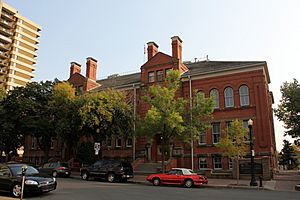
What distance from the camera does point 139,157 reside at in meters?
32.3

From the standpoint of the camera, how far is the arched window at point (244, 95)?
28911 millimetres

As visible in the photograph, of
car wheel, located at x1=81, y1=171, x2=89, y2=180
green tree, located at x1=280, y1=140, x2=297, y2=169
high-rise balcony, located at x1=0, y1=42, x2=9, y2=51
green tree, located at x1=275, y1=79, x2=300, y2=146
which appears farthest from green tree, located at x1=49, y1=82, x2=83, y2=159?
high-rise balcony, located at x1=0, y1=42, x2=9, y2=51

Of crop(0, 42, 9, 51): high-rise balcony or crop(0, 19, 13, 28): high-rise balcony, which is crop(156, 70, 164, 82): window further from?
crop(0, 19, 13, 28): high-rise balcony

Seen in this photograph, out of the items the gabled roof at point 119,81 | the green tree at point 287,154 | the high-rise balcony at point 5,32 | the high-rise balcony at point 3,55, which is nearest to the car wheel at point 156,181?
the gabled roof at point 119,81

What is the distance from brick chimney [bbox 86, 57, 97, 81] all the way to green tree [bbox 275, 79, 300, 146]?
25.5m

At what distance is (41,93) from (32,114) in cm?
280

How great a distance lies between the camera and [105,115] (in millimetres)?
26109

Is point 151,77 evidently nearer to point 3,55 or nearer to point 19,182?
point 19,182

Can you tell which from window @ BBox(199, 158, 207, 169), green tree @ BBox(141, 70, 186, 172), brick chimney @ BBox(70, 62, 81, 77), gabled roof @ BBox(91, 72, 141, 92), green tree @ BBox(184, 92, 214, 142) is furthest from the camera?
brick chimney @ BBox(70, 62, 81, 77)

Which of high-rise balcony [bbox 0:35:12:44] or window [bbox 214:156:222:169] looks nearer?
window [bbox 214:156:222:169]

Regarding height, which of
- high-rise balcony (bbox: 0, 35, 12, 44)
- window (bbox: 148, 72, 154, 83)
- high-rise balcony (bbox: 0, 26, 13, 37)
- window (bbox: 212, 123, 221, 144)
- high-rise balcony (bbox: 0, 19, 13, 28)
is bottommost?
window (bbox: 212, 123, 221, 144)

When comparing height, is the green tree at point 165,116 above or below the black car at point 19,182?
above

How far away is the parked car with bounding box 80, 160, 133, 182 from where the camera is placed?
22359mm

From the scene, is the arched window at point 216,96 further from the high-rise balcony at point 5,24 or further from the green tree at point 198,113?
the high-rise balcony at point 5,24
